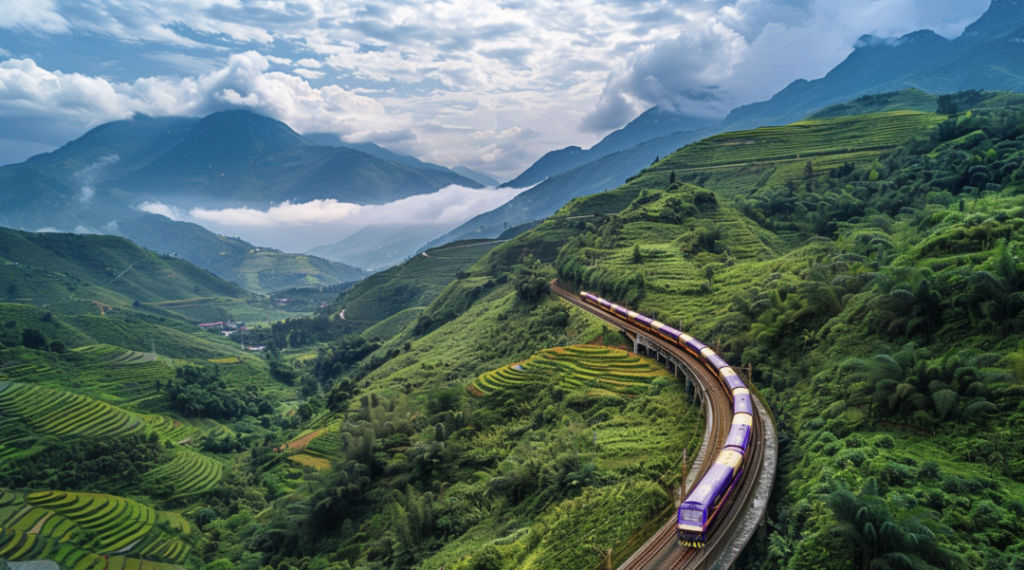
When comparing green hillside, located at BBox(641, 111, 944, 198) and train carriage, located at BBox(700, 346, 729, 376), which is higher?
green hillside, located at BBox(641, 111, 944, 198)

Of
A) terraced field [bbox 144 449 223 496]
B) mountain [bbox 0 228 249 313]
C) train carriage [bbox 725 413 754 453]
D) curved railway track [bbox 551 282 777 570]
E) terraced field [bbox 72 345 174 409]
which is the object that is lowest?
terraced field [bbox 144 449 223 496]

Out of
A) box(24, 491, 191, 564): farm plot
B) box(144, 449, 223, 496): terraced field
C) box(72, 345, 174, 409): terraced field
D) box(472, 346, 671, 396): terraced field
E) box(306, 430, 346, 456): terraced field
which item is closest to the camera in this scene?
box(472, 346, 671, 396): terraced field

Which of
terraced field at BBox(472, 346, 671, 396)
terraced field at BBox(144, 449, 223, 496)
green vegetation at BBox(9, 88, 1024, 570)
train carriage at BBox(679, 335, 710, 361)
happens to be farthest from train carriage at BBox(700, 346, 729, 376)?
terraced field at BBox(144, 449, 223, 496)

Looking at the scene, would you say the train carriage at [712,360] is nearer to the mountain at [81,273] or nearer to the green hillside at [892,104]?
the green hillside at [892,104]

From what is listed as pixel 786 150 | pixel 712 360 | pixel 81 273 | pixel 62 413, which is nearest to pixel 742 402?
pixel 712 360

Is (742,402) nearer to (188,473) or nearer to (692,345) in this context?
(692,345)

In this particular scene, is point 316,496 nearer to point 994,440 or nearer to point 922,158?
point 994,440

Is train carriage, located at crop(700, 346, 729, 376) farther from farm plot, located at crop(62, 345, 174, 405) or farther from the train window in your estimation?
farm plot, located at crop(62, 345, 174, 405)
